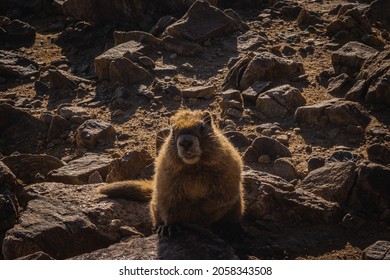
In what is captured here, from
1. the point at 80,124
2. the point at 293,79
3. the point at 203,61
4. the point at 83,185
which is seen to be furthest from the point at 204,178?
the point at 203,61

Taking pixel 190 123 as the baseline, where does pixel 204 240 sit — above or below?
below

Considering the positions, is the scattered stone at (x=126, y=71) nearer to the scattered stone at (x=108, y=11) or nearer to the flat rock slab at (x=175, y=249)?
the scattered stone at (x=108, y=11)

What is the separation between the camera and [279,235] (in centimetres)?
663

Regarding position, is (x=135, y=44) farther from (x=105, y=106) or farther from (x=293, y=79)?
(x=293, y=79)

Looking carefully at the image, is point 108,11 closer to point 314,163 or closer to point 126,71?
point 126,71

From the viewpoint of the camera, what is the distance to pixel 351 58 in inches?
419

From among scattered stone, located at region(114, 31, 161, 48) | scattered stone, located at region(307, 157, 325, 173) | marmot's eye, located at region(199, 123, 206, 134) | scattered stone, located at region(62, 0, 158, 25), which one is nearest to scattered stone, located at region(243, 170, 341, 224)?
scattered stone, located at region(307, 157, 325, 173)

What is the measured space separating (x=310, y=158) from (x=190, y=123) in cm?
265

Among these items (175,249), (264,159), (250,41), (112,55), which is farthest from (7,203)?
(250,41)

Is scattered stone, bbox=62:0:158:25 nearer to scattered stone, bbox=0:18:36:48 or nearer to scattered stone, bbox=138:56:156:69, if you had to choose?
scattered stone, bbox=0:18:36:48

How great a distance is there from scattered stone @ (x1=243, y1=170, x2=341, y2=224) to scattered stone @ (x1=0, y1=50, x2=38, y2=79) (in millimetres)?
6938

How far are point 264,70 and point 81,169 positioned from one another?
4415 millimetres

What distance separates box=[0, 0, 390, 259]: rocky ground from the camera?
6465 millimetres

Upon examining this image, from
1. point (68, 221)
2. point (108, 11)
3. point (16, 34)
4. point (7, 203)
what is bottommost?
point (68, 221)
